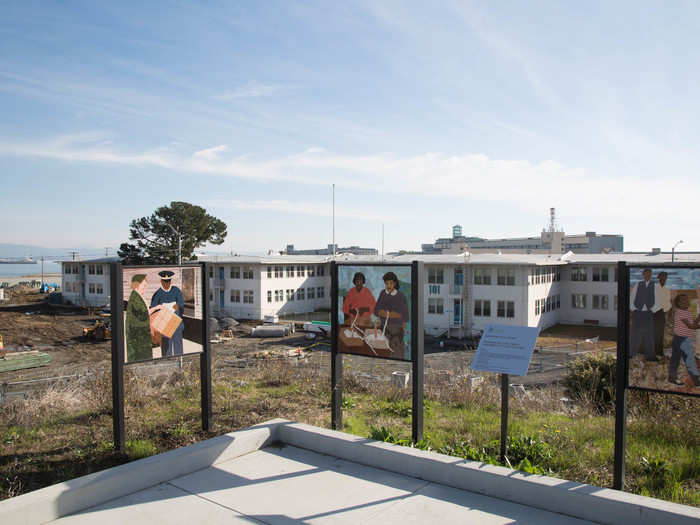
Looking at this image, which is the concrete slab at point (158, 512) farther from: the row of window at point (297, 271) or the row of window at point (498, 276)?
the row of window at point (297, 271)

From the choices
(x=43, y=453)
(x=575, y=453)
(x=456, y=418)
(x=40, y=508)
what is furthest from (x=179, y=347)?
(x=575, y=453)

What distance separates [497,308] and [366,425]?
3579 cm

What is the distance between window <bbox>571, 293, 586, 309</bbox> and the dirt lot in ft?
8.82

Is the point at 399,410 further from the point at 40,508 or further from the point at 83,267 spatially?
the point at 83,267

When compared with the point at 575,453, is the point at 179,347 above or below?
above

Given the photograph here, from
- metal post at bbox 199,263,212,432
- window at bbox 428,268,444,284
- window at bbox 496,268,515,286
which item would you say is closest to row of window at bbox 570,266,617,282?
window at bbox 496,268,515,286

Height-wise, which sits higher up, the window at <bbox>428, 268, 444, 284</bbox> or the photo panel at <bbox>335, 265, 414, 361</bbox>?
the photo panel at <bbox>335, 265, 414, 361</bbox>

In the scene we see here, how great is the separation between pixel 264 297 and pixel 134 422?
4411 centimetres

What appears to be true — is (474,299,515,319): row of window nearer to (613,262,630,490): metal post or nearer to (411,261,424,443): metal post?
(411,261,424,443): metal post

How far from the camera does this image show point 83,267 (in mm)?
66500

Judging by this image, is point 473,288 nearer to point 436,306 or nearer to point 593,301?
point 436,306

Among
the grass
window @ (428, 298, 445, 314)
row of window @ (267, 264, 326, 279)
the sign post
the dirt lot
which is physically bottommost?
the dirt lot

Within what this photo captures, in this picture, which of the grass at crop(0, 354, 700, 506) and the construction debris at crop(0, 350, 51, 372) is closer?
the grass at crop(0, 354, 700, 506)

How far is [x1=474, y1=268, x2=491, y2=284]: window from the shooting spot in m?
43.2
